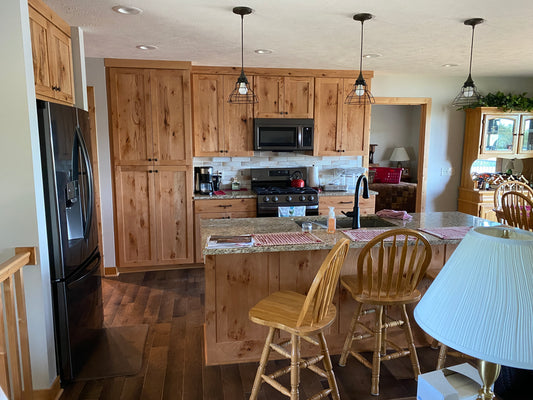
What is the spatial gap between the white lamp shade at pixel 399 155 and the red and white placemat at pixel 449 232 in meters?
5.94

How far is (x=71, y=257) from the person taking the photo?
2.41 meters

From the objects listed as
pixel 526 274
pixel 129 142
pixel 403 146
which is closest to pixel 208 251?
pixel 526 274

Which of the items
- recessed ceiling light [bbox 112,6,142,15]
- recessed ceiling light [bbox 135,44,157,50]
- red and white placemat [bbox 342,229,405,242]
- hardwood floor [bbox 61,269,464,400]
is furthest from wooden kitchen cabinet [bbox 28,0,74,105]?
red and white placemat [bbox 342,229,405,242]

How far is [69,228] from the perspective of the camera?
238 cm

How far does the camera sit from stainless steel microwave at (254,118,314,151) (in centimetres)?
466

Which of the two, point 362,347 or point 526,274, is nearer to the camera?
point 526,274

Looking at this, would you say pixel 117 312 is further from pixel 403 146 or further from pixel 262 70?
pixel 403 146

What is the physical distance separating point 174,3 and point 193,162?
7.94 ft

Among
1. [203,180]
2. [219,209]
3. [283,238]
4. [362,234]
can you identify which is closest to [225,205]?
[219,209]

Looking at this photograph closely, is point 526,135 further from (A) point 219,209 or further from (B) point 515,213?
(A) point 219,209

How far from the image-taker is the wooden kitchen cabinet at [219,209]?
450 centimetres

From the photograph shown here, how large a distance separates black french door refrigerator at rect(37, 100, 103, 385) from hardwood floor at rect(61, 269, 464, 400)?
11.9 inches

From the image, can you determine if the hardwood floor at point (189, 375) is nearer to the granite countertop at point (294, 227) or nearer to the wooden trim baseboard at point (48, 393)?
the wooden trim baseboard at point (48, 393)

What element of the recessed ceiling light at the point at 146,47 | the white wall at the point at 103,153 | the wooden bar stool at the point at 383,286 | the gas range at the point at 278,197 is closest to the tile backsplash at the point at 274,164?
the gas range at the point at 278,197
